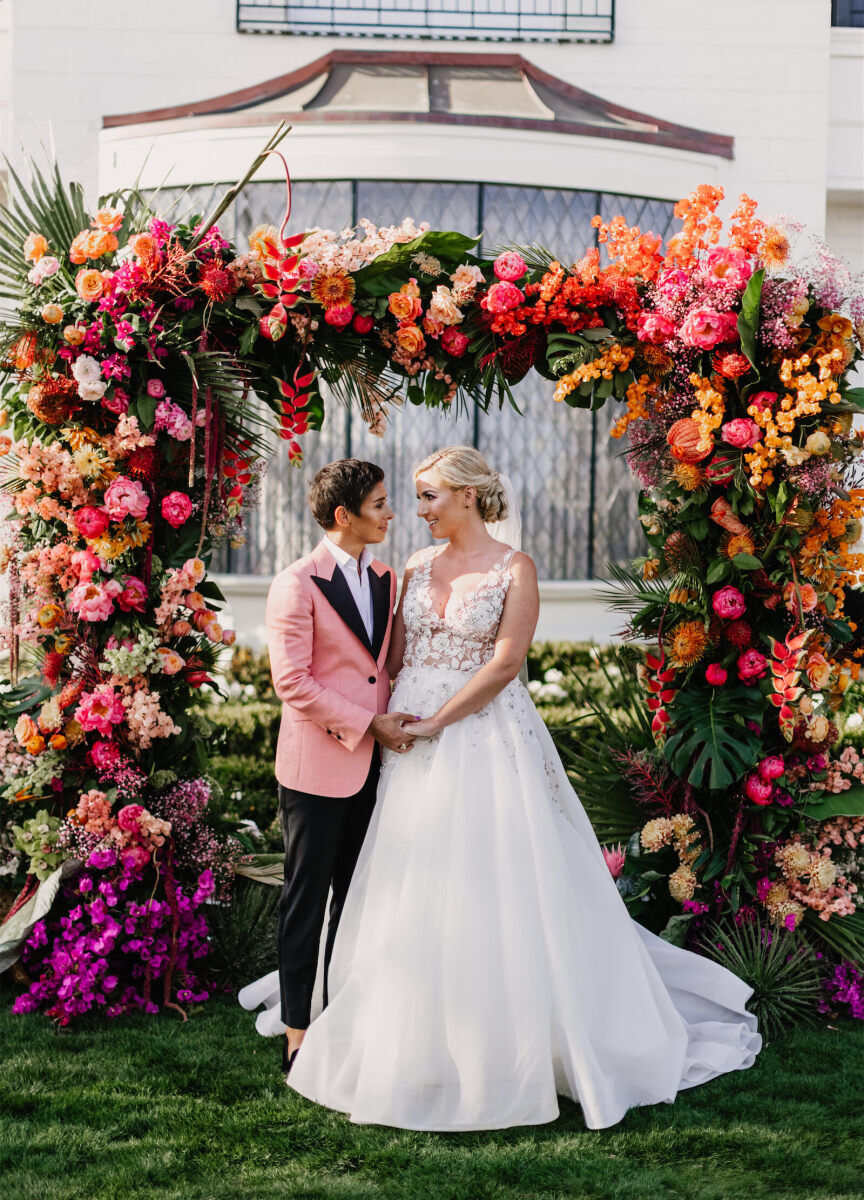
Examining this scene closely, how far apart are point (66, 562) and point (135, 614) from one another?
352 millimetres

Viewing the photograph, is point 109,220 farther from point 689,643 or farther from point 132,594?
point 689,643

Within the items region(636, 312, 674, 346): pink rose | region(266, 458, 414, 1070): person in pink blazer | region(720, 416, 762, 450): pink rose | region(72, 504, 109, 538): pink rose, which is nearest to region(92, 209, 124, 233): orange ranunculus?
region(72, 504, 109, 538): pink rose

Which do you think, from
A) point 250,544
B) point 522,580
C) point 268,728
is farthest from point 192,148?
point 522,580

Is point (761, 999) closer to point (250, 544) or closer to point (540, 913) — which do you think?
point (540, 913)

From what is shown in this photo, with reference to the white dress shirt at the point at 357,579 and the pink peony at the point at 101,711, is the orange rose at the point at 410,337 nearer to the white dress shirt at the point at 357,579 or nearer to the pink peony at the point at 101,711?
the white dress shirt at the point at 357,579

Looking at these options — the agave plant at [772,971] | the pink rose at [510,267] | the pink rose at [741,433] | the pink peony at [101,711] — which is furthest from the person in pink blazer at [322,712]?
the agave plant at [772,971]

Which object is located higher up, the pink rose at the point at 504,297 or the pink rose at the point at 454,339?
the pink rose at the point at 504,297

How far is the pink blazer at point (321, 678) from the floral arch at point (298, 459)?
722mm

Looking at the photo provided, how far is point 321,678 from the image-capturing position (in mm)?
4086

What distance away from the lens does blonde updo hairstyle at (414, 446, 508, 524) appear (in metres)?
4.09

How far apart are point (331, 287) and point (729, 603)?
207 centimetres

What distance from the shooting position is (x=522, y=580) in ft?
13.3

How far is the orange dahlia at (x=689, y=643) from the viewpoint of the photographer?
465cm

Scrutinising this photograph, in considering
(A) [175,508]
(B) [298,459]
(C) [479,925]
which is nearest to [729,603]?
(C) [479,925]
